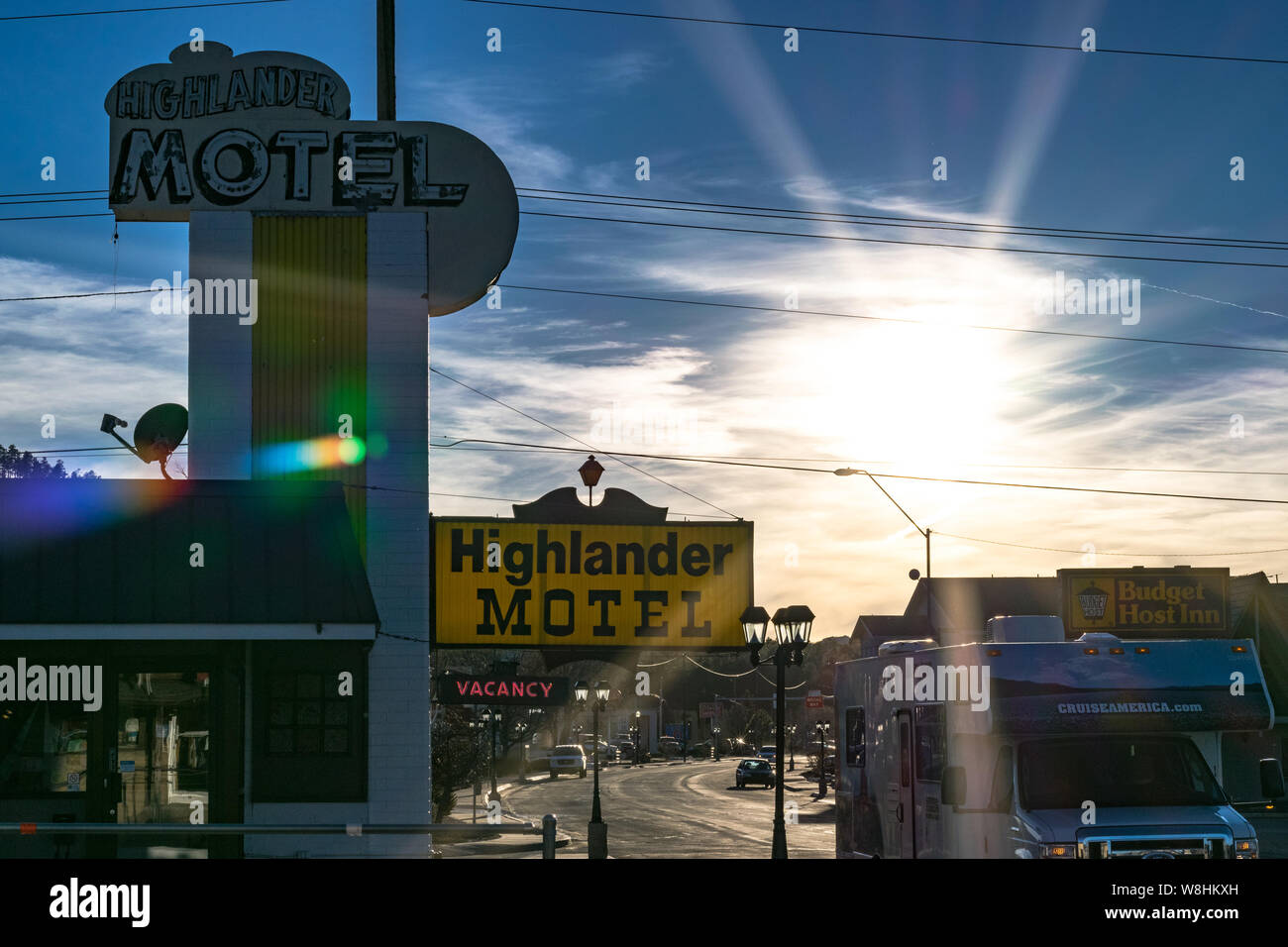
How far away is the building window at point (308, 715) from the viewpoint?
71.5 feet

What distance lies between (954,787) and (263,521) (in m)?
11.2

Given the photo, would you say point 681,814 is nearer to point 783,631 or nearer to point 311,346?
point 783,631

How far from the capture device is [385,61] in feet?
81.1

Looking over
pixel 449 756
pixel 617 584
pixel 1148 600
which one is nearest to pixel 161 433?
pixel 617 584

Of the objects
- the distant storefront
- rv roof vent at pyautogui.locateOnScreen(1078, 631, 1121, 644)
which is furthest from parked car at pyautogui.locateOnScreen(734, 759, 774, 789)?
rv roof vent at pyautogui.locateOnScreen(1078, 631, 1121, 644)

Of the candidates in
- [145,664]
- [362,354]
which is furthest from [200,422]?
[145,664]

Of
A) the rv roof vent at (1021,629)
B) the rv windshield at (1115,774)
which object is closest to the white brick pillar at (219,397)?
the rv roof vent at (1021,629)

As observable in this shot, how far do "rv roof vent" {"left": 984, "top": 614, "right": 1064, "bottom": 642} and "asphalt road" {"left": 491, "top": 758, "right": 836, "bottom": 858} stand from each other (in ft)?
50.8

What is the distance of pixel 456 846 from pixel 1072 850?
973 inches

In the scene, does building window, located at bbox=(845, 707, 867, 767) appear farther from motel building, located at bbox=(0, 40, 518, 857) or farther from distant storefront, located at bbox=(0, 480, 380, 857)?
distant storefront, located at bbox=(0, 480, 380, 857)

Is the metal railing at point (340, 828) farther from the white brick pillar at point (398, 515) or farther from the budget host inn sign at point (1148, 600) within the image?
the budget host inn sign at point (1148, 600)

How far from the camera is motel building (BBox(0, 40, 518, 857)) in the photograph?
20125mm

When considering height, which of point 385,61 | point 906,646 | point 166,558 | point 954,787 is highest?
point 385,61

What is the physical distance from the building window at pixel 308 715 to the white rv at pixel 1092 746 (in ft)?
32.5
